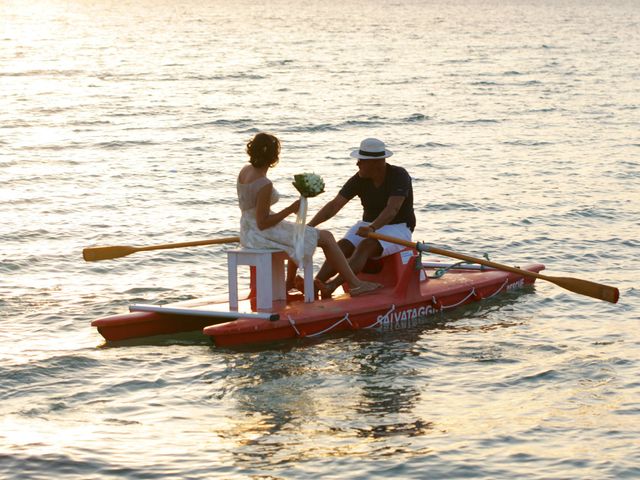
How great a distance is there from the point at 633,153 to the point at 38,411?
17.4 m

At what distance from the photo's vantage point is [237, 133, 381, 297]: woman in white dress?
11734 millimetres

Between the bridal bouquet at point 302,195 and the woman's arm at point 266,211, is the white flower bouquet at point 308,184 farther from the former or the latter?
the woman's arm at point 266,211

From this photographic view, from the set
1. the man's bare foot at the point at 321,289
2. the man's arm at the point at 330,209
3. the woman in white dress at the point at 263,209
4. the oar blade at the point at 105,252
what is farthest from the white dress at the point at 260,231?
the oar blade at the point at 105,252

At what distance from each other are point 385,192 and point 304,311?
166cm

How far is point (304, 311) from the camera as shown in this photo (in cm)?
1209

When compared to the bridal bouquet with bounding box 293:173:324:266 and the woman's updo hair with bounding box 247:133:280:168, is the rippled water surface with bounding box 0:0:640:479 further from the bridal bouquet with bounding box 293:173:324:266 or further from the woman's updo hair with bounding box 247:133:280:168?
the woman's updo hair with bounding box 247:133:280:168

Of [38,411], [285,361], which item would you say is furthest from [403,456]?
[38,411]

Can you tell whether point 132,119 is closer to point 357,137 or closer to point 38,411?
point 357,137

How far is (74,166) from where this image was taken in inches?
934

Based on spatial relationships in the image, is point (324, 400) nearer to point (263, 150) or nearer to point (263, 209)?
point (263, 209)

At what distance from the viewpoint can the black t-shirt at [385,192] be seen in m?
12.9

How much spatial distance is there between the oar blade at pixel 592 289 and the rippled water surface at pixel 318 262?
48 cm

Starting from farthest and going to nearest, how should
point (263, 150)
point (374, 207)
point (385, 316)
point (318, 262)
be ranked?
point (318, 262) < point (374, 207) < point (385, 316) < point (263, 150)

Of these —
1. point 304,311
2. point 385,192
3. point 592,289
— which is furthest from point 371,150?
point 592,289
